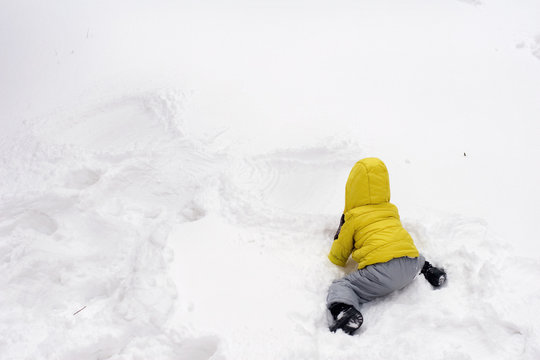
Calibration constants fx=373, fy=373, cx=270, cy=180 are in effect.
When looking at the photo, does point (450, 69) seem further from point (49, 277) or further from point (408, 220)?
point (49, 277)

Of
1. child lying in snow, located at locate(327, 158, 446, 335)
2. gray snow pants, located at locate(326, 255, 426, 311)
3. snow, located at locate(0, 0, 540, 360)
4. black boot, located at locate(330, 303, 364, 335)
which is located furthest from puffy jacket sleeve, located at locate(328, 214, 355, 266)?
black boot, located at locate(330, 303, 364, 335)

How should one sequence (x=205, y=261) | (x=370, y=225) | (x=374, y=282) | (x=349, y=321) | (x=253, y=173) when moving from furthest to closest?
(x=253, y=173)
(x=205, y=261)
(x=370, y=225)
(x=374, y=282)
(x=349, y=321)

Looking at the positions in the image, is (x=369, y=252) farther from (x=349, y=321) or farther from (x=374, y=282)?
(x=349, y=321)

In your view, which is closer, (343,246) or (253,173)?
(343,246)

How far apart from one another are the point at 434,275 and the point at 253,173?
1808 millimetres

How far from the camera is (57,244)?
9.65 ft

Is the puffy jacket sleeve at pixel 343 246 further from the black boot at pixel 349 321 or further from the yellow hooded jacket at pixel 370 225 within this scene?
the black boot at pixel 349 321

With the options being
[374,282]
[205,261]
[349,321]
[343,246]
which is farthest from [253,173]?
[349,321]

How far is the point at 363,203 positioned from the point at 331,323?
835mm

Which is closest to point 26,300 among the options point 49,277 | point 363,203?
point 49,277

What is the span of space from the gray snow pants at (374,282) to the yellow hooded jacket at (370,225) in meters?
0.05

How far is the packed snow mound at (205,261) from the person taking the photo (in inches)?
85.2

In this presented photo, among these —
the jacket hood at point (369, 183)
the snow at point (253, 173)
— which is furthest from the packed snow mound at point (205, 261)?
the jacket hood at point (369, 183)

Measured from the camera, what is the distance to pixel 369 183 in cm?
257
